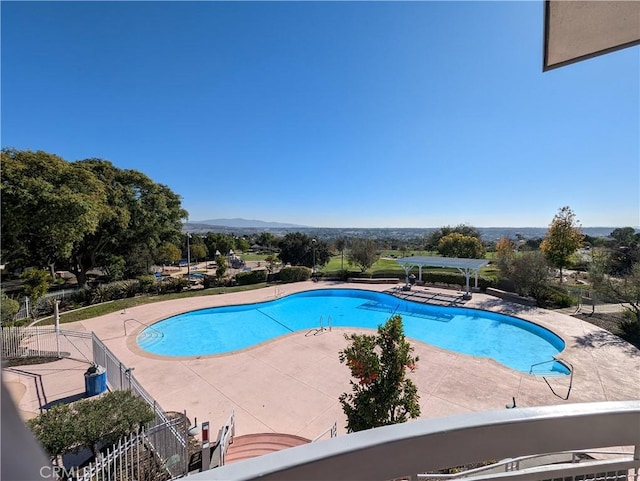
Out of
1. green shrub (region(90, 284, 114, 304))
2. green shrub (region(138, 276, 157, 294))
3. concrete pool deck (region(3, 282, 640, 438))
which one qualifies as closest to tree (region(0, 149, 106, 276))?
green shrub (region(90, 284, 114, 304))

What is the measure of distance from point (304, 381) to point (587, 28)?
786 cm

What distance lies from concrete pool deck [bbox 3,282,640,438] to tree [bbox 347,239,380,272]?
455 inches

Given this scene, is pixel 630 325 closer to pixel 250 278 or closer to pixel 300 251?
pixel 250 278

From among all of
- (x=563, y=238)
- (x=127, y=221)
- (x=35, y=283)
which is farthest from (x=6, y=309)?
(x=563, y=238)

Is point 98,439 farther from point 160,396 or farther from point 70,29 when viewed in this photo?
point 70,29

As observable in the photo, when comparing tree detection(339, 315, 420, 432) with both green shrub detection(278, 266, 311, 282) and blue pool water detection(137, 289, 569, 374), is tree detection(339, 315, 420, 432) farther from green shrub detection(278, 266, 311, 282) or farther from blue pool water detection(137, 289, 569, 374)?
green shrub detection(278, 266, 311, 282)

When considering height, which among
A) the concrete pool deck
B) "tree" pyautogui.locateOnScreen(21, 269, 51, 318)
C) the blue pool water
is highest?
"tree" pyautogui.locateOnScreen(21, 269, 51, 318)

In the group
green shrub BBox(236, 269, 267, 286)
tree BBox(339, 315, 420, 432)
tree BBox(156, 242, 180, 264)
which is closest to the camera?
tree BBox(339, 315, 420, 432)

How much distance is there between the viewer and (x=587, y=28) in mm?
1655

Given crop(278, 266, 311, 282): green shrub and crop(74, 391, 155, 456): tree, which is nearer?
crop(74, 391, 155, 456): tree

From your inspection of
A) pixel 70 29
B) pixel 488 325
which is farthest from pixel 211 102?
pixel 488 325

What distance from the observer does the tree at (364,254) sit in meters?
21.6

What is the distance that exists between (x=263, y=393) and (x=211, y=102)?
11.8 m

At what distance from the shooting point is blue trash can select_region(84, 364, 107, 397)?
21.9 ft
